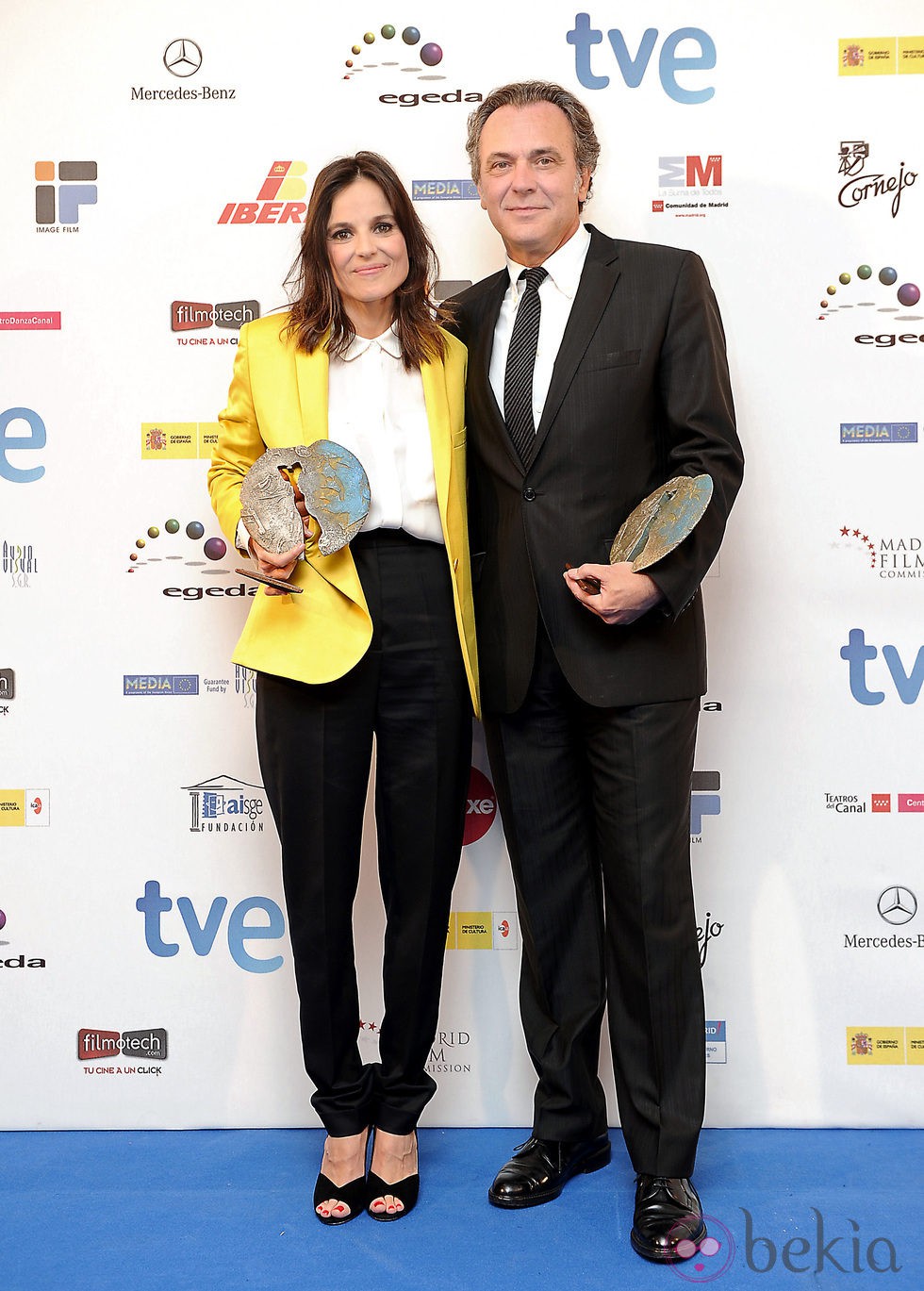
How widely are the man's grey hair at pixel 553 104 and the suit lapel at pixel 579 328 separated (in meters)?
0.23

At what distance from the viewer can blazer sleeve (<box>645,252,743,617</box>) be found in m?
1.95

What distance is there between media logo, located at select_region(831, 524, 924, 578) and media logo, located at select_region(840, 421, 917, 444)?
18 centimetres

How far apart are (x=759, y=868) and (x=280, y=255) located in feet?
5.47

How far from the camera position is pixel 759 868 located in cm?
248

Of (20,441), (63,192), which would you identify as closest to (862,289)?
(63,192)

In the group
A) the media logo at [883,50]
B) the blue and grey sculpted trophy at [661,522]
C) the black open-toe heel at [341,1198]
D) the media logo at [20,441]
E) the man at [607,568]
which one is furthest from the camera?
the media logo at [20,441]

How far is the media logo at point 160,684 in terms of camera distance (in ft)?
8.23

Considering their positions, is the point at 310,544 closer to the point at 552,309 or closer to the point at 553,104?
the point at 552,309

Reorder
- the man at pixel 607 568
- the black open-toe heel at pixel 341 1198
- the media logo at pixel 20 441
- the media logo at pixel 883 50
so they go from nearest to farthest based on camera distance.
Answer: the man at pixel 607 568 < the black open-toe heel at pixel 341 1198 < the media logo at pixel 883 50 < the media logo at pixel 20 441

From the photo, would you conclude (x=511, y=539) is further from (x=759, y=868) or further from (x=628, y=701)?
(x=759, y=868)

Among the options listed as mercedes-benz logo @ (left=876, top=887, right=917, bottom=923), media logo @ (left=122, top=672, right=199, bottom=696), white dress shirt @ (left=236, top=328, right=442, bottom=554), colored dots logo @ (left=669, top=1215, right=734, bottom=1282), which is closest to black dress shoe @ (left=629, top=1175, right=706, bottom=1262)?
colored dots logo @ (left=669, top=1215, right=734, bottom=1282)

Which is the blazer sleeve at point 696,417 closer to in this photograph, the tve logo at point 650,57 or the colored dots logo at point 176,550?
the tve logo at point 650,57

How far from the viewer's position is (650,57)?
2.38 meters

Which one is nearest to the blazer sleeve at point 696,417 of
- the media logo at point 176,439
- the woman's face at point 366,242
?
the woman's face at point 366,242
